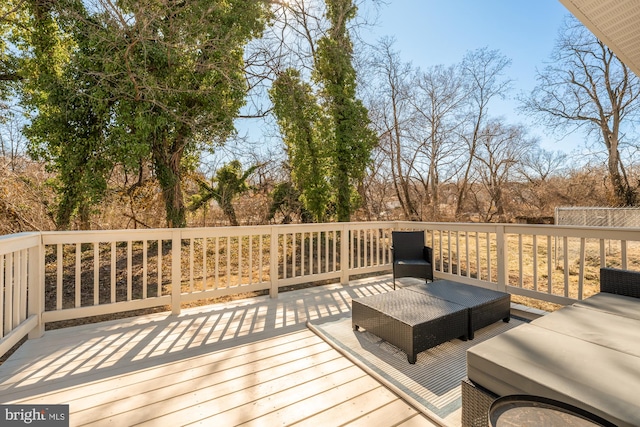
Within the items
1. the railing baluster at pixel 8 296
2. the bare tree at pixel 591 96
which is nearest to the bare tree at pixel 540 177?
the bare tree at pixel 591 96

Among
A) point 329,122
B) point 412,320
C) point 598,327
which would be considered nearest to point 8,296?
point 412,320

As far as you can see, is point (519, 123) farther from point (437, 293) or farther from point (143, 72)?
point (143, 72)

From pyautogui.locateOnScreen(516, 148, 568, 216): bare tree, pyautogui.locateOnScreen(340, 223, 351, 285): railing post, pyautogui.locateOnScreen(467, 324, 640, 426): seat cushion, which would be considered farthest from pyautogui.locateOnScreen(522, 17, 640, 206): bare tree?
pyautogui.locateOnScreen(467, 324, 640, 426): seat cushion

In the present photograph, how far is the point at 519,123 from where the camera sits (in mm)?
12328

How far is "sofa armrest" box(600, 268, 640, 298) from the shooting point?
236 cm

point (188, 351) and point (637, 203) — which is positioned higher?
point (637, 203)

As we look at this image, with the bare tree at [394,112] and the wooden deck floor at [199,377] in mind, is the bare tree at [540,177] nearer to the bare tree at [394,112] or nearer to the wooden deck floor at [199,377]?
the bare tree at [394,112]

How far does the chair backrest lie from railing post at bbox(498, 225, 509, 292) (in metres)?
1.02

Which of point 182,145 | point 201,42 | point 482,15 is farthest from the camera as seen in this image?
point 482,15

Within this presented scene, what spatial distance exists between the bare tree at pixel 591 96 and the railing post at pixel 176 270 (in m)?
14.4

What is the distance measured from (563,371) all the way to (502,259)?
2.79 metres

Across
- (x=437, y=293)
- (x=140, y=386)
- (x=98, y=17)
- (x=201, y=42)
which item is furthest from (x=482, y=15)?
(x=140, y=386)

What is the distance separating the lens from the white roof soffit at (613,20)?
2281mm

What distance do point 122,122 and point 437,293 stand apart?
21.4 feet
